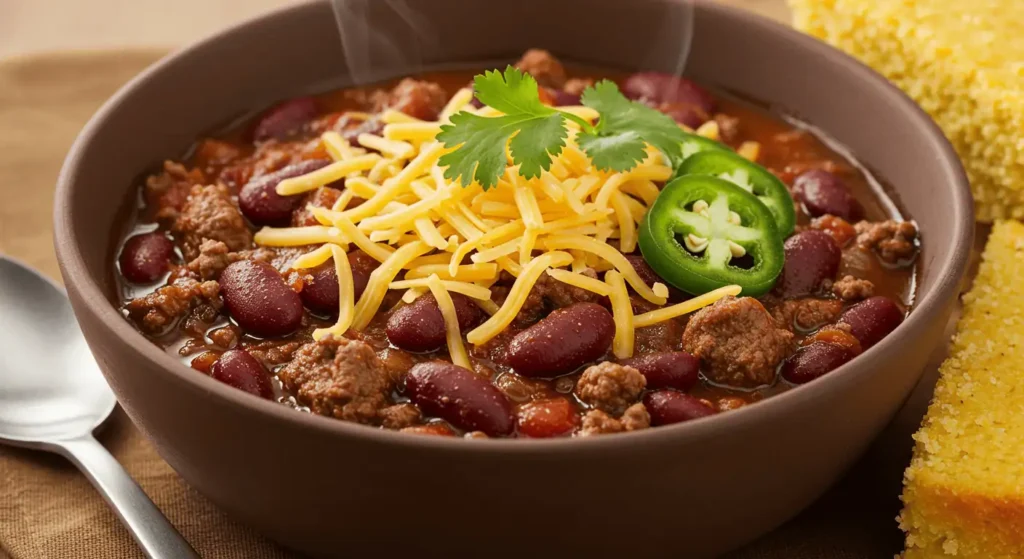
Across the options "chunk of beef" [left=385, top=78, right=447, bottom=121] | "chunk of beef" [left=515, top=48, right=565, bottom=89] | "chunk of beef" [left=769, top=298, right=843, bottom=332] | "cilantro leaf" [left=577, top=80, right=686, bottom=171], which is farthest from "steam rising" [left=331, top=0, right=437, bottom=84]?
"chunk of beef" [left=769, top=298, right=843, bottom=332]

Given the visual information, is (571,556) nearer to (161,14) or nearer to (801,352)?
(801,352)

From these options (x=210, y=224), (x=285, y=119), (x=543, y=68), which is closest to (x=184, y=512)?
(x=210, y=224)

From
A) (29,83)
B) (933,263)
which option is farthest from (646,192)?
(29,83)

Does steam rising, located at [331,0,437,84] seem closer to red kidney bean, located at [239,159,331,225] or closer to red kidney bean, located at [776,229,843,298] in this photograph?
red kidney bean, located at [239,159,331,225]

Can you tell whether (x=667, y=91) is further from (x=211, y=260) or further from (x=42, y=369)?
(x=42, y=369)

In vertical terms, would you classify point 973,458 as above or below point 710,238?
below
